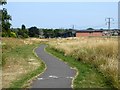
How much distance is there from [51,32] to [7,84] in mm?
134904

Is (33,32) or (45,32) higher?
(33,32)

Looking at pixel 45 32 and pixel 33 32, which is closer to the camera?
pixel 33 32

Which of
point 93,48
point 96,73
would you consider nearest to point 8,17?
point 93,48

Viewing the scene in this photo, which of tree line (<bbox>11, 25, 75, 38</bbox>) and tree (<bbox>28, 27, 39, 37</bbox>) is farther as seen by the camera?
tree (<bbox>28, 27, 39, 37</bbox>)

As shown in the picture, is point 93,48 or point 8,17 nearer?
point 93,48

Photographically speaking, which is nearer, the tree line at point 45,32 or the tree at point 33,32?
the tree line at point 45,32

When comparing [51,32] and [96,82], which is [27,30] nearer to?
[51,32]

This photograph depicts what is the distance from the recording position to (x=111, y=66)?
1406 cm

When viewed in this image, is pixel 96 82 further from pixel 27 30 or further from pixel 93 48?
pixel 27 30

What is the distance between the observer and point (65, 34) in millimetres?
155250

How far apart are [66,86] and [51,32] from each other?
Answer: 13632 cm

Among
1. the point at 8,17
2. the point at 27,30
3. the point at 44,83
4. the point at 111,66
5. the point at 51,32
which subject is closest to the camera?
the point at 44,83

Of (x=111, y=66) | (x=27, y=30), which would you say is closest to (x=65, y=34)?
(x=27, y=30)

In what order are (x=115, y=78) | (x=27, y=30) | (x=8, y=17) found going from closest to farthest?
(x=115, y=78)
(x=8, y=17)
(x=27, y=30)
